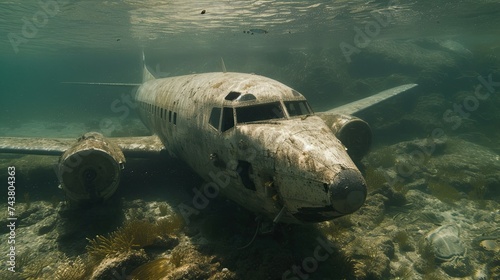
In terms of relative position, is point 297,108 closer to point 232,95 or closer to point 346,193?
point 232,95

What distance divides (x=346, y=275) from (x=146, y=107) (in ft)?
33.7

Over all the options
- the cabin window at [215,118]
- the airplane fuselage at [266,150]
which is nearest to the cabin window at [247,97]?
the airplane fuselage at [266,150]

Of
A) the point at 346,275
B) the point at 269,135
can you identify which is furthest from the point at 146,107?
the point at 346,275

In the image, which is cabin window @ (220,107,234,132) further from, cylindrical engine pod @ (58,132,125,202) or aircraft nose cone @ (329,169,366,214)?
cylindrical engine pod @ (58,132,125,202)

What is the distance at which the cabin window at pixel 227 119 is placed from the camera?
18.8ft

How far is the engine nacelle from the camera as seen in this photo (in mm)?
9289

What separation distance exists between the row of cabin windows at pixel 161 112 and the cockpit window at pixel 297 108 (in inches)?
152

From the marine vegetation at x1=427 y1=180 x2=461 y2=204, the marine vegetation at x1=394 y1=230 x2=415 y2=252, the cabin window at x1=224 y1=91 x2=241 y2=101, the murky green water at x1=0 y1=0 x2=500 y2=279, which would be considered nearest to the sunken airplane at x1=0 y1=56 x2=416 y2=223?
the cabin window at x1=224 y1=91 x2=241 y2=101

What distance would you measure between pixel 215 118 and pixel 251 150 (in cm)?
171

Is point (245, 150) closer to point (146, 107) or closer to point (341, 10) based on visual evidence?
point (146, 107)

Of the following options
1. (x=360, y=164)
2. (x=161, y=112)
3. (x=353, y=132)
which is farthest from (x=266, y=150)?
(x=360, y=164)

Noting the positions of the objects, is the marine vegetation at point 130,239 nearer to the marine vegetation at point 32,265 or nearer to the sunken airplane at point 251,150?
the marine vegetation at point 32,265

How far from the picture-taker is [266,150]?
4.61 meters

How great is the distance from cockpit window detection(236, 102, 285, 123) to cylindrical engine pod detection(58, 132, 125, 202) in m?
3.91
